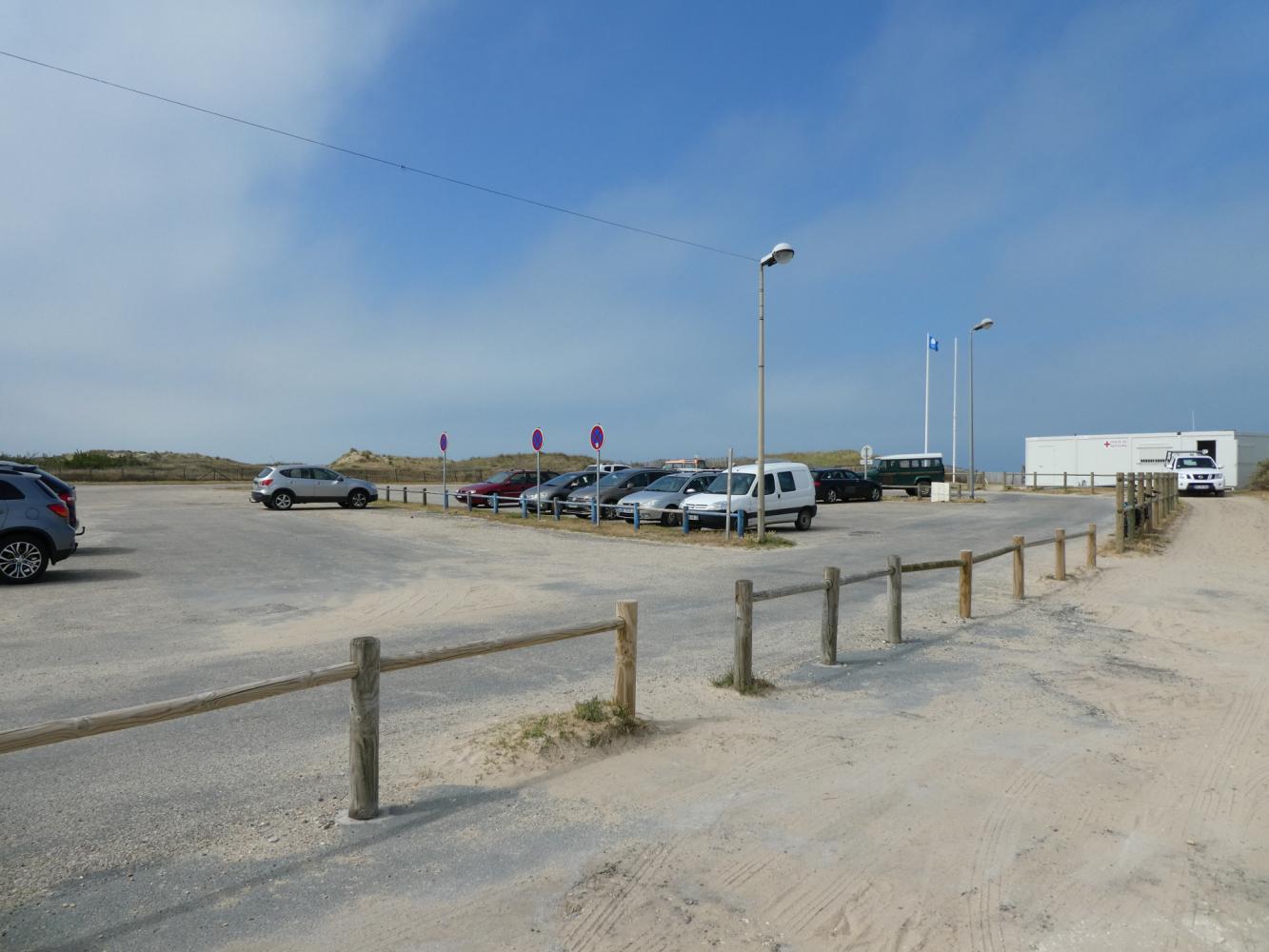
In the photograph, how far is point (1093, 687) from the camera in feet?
25.3

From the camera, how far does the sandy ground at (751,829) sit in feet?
11.6

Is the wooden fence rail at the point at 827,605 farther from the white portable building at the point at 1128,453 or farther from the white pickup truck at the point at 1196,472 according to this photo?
the white portable building at the point at 1128,453

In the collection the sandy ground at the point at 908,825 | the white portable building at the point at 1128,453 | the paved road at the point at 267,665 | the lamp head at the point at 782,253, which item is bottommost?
the sandy ground at the point at 908,825

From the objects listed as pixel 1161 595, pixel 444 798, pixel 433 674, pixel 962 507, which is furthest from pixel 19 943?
pixel 962 507

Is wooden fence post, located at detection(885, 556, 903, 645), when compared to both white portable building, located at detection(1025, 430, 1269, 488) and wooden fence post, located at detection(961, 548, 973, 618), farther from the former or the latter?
white portable building, located at detection(1025, 430, 1269, 488)

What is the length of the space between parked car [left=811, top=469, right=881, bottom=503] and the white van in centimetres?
1174

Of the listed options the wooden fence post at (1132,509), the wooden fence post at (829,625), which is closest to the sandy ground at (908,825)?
the wooden fence post at (829,625)

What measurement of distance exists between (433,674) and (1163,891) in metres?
5.80

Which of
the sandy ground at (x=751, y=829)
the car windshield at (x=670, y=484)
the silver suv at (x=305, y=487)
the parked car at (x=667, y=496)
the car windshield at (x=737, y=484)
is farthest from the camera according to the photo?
the silver suv at (x=305, y=487)

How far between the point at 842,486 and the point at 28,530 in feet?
97.1

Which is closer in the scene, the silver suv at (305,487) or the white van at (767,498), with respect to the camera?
the white van at (767,498)

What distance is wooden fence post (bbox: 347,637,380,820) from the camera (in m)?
4.50

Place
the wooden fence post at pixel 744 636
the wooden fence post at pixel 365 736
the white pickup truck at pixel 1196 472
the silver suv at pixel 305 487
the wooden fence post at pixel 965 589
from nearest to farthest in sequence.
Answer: the wooden fence post at pixel 365 736 → the wooden fence post at pixel 744 636 → the wooden fence post at pixel 965 589 → the silver suv at pixel 305 487 → the white pickup truck at pixel 1196 472

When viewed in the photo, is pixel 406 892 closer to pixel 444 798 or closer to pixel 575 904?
pixel 575 904
